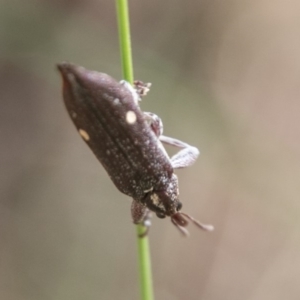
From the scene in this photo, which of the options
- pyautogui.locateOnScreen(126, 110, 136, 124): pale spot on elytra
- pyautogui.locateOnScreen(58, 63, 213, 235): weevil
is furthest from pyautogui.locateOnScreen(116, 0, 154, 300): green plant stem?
pyautogui.locateOnScreen(126, 110, 136, 124): pale spot on elytra

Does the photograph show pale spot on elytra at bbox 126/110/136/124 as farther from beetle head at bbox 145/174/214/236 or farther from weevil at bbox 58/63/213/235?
beetle head at bbox 145/174/214/236

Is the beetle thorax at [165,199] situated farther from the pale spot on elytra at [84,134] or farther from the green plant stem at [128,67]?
the pale spot on elytra at [84,134]

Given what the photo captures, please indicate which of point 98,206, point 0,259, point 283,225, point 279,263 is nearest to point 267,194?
point 283,225

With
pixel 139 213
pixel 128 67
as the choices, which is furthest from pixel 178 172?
pixel 128 67

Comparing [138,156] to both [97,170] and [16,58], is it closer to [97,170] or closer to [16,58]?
[97,170]

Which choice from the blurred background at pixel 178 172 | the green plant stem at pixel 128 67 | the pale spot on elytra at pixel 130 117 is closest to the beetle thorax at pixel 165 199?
the green plant stem at pixel 128 67
